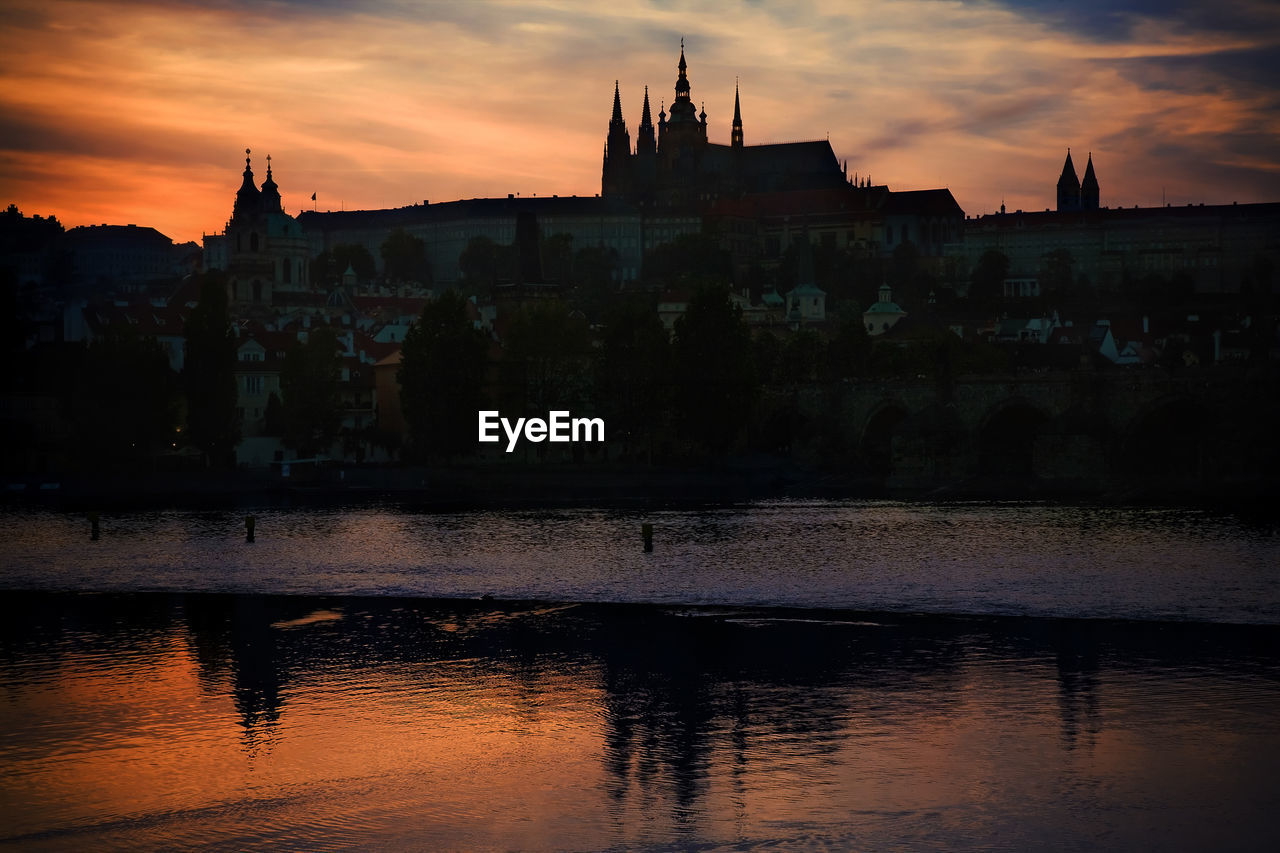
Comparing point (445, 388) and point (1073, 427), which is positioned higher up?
point (445, 388)

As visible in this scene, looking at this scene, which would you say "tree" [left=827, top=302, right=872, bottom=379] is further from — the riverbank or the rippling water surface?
the rippling water surface

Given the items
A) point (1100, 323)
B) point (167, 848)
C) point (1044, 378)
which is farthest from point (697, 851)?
point (1100, 323)

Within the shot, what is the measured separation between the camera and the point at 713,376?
3607 inches

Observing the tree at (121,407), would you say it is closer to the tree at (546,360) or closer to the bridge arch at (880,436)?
the tree at (546,360)

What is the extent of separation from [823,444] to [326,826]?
77.0m

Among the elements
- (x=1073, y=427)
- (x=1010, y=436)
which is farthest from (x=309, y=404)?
(x=1073, y=427)

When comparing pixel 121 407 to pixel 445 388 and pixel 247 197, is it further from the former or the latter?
pixel 247 197

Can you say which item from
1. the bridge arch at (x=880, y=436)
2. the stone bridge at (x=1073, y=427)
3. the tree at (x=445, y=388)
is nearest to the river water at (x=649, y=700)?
the stone bridge at (x=1073, y=427)

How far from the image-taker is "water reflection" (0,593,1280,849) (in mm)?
21156

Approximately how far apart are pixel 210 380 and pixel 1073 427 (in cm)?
4893

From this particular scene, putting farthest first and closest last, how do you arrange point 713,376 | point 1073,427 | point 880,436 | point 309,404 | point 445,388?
point 309,404 → point 880,436 → point 445,388 → point 713,376 → point 1073,427

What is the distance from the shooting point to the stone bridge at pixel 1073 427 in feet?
266

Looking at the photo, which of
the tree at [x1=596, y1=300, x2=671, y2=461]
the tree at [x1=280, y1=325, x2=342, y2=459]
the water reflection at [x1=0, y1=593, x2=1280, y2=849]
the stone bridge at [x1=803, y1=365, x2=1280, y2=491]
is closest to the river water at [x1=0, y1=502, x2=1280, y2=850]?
the water reflection at [x1=0, y1=593, x2=1280, y2=849]

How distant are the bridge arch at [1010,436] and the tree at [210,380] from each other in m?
43.7
